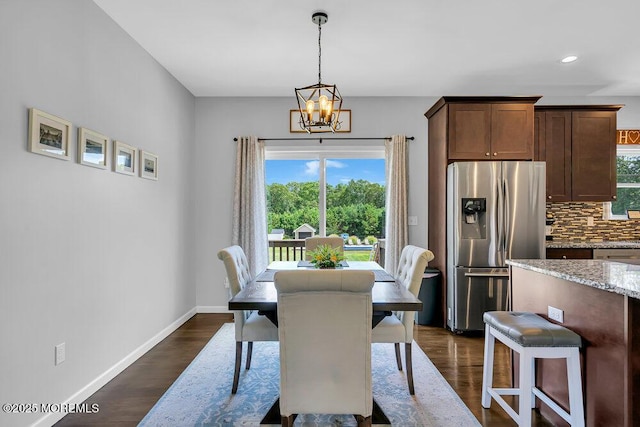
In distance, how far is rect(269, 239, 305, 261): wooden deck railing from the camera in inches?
193

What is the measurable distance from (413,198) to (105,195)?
3.39 m

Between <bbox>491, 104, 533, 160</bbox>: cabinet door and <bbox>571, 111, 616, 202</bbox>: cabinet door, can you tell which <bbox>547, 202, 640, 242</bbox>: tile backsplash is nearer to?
<bbox>571, 111, 616, 202</bbox>: cabinet door

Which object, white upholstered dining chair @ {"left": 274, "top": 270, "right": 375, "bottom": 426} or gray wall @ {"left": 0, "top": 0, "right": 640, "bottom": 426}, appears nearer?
white upholstered dining chair @ {"left": 274, "top": 270, "right": 375, "bottom": 426}

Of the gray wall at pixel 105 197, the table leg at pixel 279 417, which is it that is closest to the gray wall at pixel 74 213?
the gray wall at pixel 105 197

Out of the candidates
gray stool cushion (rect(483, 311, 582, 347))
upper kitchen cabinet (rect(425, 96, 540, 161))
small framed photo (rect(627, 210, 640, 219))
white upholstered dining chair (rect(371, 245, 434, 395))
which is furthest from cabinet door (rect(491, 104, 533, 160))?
gray stool cushion (rect(483, 311, 582, 347))

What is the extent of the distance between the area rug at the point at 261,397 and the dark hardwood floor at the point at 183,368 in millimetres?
87

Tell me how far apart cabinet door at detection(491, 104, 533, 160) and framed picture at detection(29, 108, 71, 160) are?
12.8ft

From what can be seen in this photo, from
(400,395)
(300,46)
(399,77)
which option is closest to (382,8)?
(300,46)

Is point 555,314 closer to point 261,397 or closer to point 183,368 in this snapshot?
point 261,397

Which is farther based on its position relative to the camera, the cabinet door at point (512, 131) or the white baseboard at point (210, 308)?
the white baseboard at point (210, 308)

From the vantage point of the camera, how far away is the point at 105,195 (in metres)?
2.77

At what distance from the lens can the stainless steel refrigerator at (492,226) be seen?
386cm

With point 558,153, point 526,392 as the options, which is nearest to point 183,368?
point 526,392

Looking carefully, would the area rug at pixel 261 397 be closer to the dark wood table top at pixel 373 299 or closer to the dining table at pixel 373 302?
the dining table at pixel 373 302
